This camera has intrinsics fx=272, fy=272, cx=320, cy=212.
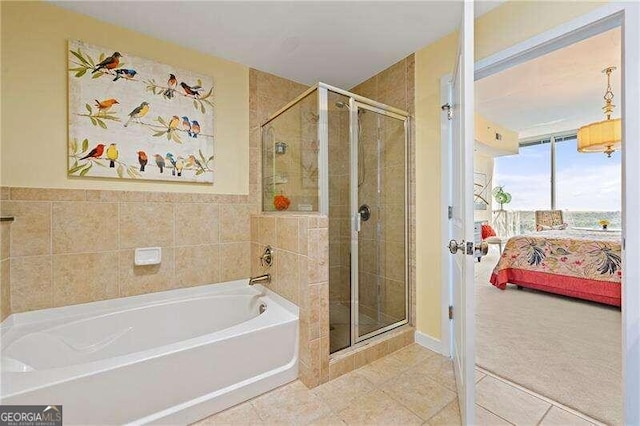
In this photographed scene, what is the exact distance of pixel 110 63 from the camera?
183 centimetres

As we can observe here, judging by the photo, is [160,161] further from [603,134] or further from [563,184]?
[563,184]

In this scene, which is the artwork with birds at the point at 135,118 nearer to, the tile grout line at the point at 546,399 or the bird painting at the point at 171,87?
the bird painting at the point at 171,87

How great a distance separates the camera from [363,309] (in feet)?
6.80

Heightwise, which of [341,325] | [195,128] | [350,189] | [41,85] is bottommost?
[341,325]

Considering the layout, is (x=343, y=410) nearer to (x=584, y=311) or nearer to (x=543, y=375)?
(x=543, y=375)

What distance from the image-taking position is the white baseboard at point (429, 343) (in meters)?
1.99

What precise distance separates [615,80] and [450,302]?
11.7 ft

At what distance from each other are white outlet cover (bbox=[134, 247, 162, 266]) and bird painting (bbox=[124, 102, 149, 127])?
2.89 feet

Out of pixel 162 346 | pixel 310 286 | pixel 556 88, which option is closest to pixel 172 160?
pixel 162 346

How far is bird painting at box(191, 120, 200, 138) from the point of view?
212cm

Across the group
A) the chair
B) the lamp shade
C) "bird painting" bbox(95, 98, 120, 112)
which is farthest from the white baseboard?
the chair

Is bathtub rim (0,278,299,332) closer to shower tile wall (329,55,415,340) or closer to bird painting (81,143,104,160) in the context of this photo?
shower tile wall (329,55,415,340)

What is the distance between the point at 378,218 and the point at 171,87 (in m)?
1.89

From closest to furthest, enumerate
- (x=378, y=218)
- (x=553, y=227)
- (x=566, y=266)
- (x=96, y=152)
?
1. (x=96, y=152)
2. (x=378, y=218)
3. (x=566, y=266)
4. (x=553, y=227)
